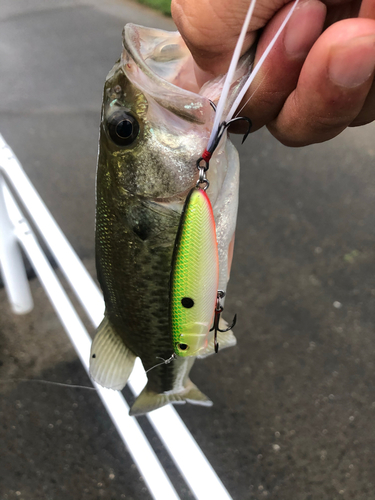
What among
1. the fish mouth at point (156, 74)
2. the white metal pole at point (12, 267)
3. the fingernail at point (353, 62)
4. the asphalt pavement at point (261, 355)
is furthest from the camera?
the white metal pole at point (12, 267)

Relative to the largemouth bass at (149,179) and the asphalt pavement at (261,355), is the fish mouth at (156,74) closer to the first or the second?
the largemouth bass at (149,179)

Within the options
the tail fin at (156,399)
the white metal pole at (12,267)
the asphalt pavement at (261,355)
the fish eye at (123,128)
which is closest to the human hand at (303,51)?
the fish eye at (123,128)

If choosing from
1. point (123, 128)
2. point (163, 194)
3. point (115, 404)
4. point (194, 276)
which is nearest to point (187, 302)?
point (194, 276)

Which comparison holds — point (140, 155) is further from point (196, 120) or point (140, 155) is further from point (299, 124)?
point (299, 124)

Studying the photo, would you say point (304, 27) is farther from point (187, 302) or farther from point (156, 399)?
point (156, 399)

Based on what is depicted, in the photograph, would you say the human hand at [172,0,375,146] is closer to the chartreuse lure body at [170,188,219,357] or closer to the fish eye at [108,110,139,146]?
the fish eye at [108,110,139,146]

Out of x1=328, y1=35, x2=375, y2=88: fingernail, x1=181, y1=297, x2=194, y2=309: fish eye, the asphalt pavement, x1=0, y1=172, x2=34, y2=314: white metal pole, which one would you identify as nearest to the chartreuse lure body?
x1=181, y1=297, x2=194, y2=309: fish eye

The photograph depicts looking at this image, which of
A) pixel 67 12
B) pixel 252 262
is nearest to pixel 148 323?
pixel 252 262
